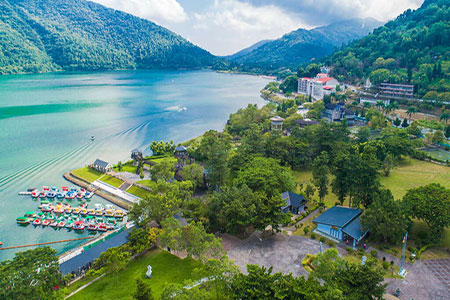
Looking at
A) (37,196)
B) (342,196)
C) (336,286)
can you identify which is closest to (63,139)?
(37,196)

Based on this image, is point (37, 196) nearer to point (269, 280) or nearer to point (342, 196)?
point (269, 280)

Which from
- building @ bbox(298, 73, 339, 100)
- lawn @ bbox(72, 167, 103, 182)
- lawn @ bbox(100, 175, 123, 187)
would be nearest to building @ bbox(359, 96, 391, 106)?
building @ bbox(298, 73, 339, 100)

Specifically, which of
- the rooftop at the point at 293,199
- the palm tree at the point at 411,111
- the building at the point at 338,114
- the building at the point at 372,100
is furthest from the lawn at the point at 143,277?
the building at the point at 372,100

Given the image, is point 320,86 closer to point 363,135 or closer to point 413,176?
point 363,135

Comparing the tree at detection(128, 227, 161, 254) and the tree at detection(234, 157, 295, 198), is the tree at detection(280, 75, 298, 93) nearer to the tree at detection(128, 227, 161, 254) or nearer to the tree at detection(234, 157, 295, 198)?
the tree at detection(234, 157, 295, 198)

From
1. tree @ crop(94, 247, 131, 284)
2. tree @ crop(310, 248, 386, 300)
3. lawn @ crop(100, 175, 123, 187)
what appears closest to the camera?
tree @ crop(310, 248, 386, 300)

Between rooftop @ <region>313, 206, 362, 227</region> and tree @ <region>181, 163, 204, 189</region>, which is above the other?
tree @ <region>181, 163, 204, 189</region>
